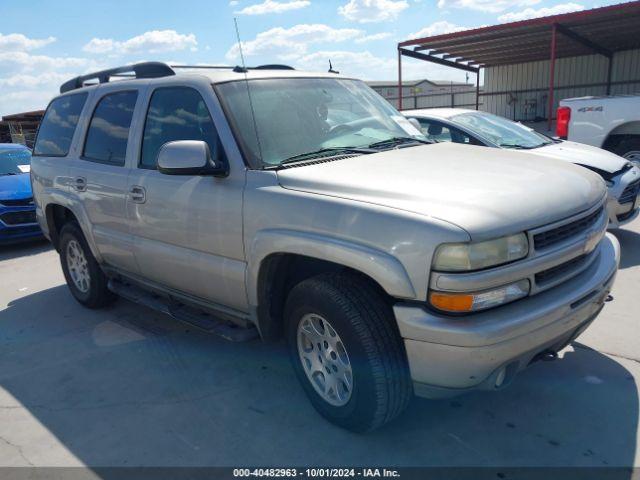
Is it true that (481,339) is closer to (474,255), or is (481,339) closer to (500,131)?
(474,255)

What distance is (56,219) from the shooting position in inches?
213

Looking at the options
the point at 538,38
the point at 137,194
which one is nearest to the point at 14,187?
the point at 137,194

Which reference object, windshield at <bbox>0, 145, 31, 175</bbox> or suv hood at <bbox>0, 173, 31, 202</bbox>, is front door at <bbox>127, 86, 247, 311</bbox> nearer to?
suv hood at <bbox>0, 173, 31, 202</bbox>

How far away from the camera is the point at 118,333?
4.54 meters

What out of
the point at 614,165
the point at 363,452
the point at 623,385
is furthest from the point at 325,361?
the point at 614,165

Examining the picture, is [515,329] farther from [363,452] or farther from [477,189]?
[363,452]

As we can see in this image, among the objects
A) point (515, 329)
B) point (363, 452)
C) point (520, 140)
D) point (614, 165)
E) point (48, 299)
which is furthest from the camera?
point (520, 140)

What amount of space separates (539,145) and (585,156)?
0.59 meters

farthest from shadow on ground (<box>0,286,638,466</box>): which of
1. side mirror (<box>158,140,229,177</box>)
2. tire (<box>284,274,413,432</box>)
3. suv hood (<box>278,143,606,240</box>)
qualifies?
side mirror (<box>158,140,229,177</box>)

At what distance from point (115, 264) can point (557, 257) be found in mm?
3458

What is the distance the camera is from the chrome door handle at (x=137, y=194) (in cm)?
373

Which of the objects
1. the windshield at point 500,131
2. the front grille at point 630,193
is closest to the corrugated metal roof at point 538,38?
the windshield at point 500,131

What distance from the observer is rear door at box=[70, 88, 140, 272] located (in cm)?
405

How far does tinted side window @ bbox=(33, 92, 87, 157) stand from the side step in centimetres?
142
